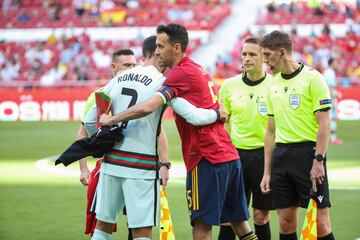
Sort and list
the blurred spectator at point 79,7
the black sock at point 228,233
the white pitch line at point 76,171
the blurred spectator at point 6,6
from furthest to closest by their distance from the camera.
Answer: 1. the blurred spectator at point 6,6
2. the blurred spectator at point 79,7
3. the white pitch line at point 76,171
4. the black sock at point 228,233

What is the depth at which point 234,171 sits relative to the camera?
23.6 feet

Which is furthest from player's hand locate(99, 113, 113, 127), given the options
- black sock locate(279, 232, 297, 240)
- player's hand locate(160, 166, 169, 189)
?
black sock locate(279, 232, 297, 240)

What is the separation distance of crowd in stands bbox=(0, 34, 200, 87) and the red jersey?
2767 centimetres

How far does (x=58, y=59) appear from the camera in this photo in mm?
39781

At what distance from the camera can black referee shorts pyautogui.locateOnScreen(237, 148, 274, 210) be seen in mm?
8500

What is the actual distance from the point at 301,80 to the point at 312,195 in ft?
3.48

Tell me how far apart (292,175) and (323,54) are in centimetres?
2780

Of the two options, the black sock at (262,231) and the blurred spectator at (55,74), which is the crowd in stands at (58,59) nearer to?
the blurred spectator at (55,74)

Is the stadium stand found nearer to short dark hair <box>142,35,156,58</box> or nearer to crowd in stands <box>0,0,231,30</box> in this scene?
crowd in stands <box>0,0,231,30</box>

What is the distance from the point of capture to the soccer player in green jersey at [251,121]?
8531 mm

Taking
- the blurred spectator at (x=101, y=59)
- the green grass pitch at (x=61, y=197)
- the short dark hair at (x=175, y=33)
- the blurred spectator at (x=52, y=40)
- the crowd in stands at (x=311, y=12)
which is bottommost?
the green grass pitch at (x=61, y=197)

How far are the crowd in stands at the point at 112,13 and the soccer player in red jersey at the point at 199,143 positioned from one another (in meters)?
34.0

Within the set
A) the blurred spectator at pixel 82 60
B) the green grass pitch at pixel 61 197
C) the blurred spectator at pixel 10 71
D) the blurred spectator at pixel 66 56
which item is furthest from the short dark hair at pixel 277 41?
the blurred spectator at pixel 66 56

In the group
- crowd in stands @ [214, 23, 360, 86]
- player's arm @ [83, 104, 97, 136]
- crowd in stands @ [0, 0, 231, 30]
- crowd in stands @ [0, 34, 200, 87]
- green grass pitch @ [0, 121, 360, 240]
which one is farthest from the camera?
crowd in stands @ [0, 0, 231, 30]
